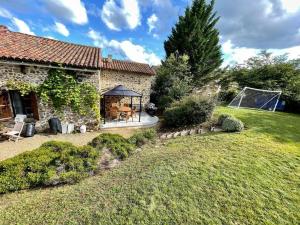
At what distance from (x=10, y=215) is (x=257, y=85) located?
24.0m

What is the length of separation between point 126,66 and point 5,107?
9.02 m

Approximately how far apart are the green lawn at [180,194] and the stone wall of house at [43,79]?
5.02 metres

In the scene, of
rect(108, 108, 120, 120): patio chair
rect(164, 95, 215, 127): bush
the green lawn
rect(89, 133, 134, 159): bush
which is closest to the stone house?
rect(108, 108, 120, 120): patio chair

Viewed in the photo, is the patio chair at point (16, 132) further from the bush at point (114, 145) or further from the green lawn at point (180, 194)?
the green lawn at point (180, 194)

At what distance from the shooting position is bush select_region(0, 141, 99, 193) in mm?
3983

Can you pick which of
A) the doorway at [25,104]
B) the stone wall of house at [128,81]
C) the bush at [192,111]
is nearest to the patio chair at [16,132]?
the doorway at [25,104]

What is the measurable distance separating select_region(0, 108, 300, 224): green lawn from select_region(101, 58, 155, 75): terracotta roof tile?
379 inches

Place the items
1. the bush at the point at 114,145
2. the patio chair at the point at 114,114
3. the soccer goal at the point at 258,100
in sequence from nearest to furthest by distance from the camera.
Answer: the bush at the point at 114,145 → the patio chair at the point at 114,114 → the soccer goal at the point at 258,100

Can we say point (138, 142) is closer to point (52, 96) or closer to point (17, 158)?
point (17, 158)

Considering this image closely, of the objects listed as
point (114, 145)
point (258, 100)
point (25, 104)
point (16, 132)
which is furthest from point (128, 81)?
point (258, 100)

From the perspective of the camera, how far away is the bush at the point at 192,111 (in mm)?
8961

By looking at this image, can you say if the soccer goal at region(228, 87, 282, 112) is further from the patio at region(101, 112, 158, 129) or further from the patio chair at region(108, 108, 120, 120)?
the patio chair at region(108, 108, 120, 120)

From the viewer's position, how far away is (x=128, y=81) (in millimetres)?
14133

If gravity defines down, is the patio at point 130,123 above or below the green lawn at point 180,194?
below
